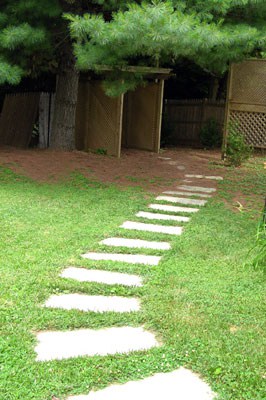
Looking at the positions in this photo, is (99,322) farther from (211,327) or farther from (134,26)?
(134,26)

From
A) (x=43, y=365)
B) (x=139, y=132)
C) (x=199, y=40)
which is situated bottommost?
(x=43, y=365)

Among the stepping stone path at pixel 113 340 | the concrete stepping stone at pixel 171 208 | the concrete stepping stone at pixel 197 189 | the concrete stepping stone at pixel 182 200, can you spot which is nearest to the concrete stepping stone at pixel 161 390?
the stepping stone path at pixel 113 340

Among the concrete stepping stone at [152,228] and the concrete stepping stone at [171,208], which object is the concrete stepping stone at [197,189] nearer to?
Answer: the concrete stepping stone at [171,208]

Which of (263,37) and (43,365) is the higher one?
(263,37)

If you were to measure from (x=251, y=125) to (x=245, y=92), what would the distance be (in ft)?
2.96

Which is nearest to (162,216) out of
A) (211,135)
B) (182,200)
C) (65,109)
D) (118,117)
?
(182,200)

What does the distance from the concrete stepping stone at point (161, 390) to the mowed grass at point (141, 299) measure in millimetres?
49

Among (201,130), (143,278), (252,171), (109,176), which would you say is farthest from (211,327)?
(201,130)

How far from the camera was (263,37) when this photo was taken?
8.65 metres

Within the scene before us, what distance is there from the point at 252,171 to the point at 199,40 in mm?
4324

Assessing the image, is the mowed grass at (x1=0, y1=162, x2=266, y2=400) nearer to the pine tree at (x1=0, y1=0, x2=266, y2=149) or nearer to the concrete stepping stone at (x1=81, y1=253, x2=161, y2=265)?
the concrete stepping stone at (x1=81, y1=253, x2=161, y2=265)

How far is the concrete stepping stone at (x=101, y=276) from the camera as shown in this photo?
4199mm

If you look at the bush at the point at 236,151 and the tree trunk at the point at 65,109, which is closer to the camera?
the tree trunk at the point at 65,109

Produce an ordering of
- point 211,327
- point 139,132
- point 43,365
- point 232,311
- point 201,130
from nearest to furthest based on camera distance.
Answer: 1. point 43,365
2. point 211,327
3. point 232,311
4. point 139,132
5. point 201,130
